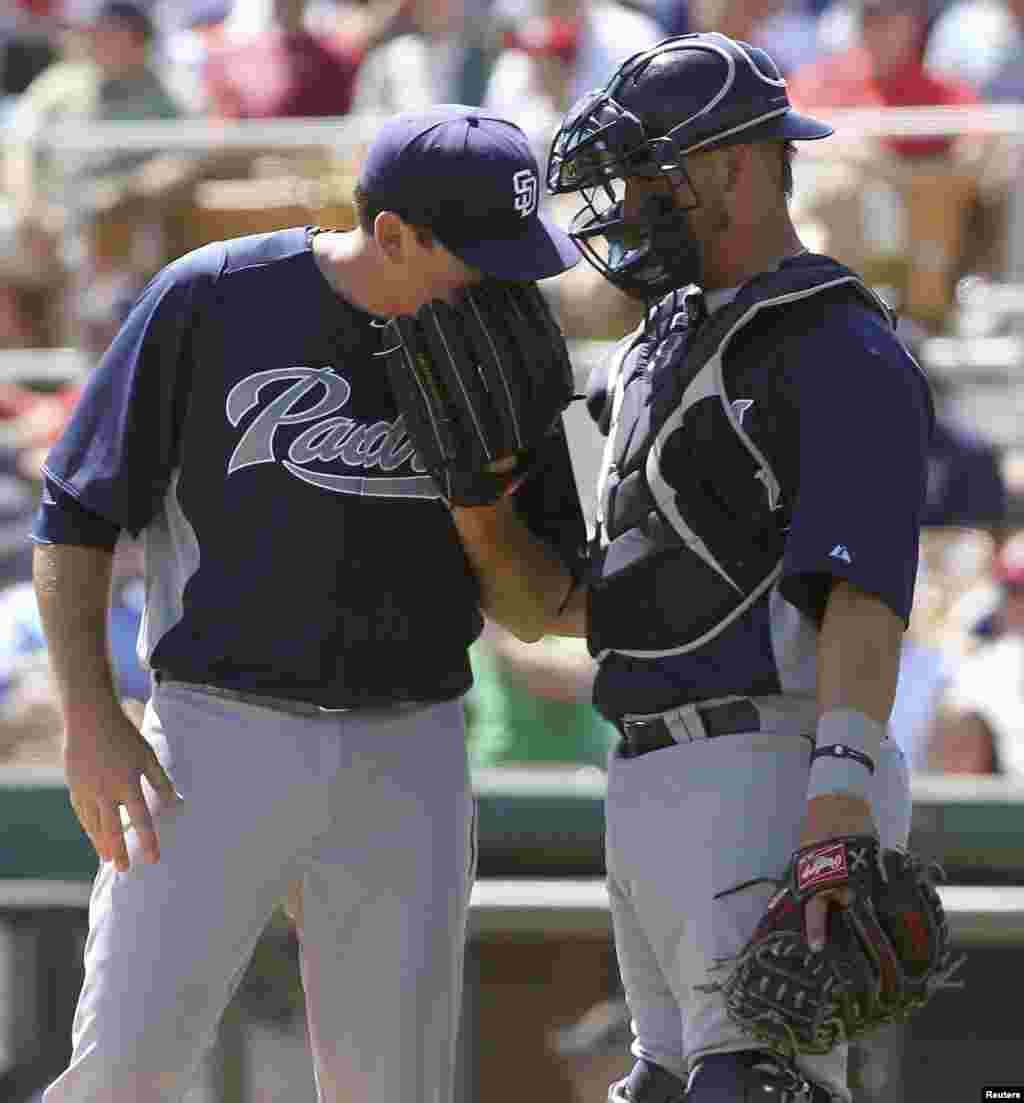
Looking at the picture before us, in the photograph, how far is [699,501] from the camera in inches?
104

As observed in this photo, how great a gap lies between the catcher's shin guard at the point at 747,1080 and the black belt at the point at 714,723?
1.32ft

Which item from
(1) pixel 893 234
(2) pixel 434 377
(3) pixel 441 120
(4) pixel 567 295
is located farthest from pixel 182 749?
(1) pixel 893 234

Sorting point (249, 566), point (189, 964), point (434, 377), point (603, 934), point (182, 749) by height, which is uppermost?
point (434, 377)

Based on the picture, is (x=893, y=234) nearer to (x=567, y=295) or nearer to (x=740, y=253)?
(x=567, y=295)

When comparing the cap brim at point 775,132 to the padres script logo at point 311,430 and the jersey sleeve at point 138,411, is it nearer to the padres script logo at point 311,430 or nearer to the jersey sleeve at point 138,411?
the padres script logo at point 311,430

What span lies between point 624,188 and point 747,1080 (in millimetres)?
1165

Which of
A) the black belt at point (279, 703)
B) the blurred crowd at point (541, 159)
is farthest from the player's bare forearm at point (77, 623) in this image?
the blurred crowd at point (541, 159)

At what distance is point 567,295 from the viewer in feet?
18.7

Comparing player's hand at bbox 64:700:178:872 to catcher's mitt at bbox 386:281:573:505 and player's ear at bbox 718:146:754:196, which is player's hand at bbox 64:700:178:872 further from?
player's ear at bbox 718:146:754:196

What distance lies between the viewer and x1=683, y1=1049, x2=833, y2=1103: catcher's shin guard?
8.16 ft

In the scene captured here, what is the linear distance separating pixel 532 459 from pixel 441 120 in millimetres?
504

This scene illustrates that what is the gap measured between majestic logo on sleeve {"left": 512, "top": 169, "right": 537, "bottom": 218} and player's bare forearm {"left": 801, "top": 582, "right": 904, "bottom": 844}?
0.71m

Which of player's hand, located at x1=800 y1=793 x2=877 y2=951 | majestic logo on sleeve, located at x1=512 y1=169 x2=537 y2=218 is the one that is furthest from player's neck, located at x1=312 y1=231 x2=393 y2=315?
player's hand, located at x1=800 y1=793 x2=877 y2=951

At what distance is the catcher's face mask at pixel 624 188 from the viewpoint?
105 inches
